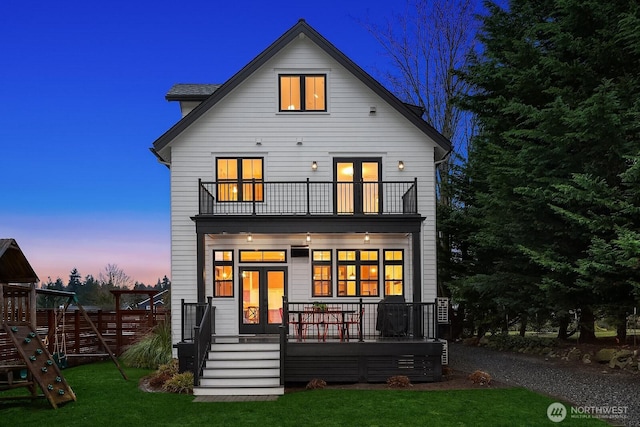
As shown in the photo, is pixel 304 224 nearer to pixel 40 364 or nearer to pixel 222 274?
pixel 222 274

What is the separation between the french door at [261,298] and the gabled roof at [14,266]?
5.65 m

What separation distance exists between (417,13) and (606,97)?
1535 centimetres

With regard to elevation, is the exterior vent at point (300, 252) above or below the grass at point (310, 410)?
above

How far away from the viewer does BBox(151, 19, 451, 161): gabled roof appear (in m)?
15.8

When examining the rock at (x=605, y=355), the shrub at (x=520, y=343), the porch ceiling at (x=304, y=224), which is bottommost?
the shrub at (x=520, y=343)

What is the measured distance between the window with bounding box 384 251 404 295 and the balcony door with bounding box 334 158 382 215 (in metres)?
1.42

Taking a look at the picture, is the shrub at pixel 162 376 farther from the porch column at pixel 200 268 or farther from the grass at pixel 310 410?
the porch column at pixel 200 268

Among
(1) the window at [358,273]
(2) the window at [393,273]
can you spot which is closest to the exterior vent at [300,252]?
(1) the window at [358,273]

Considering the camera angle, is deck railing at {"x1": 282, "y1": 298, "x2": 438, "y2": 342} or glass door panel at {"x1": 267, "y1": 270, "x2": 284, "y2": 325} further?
glass door panel at {"x1": 267, "y1": 270, "x2": 284, "y2": 325}

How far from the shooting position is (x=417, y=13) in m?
26.0

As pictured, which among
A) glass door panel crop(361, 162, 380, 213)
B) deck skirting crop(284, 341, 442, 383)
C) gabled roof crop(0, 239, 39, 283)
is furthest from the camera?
glass door panel crop(361, 162, 380, 213)

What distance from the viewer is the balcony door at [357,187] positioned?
16016 millimetres

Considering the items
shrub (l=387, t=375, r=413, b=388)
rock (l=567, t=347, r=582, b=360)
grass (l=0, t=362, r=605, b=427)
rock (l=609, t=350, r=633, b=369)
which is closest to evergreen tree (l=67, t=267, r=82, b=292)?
grass (l=0, t=362, r=605, b=427)

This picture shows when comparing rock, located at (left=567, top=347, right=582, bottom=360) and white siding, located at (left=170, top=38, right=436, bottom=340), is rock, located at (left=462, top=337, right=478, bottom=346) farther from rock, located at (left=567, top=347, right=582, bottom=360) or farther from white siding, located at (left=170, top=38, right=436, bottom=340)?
white siding, located at (left=170, top=38, right=436, bottom=340)
